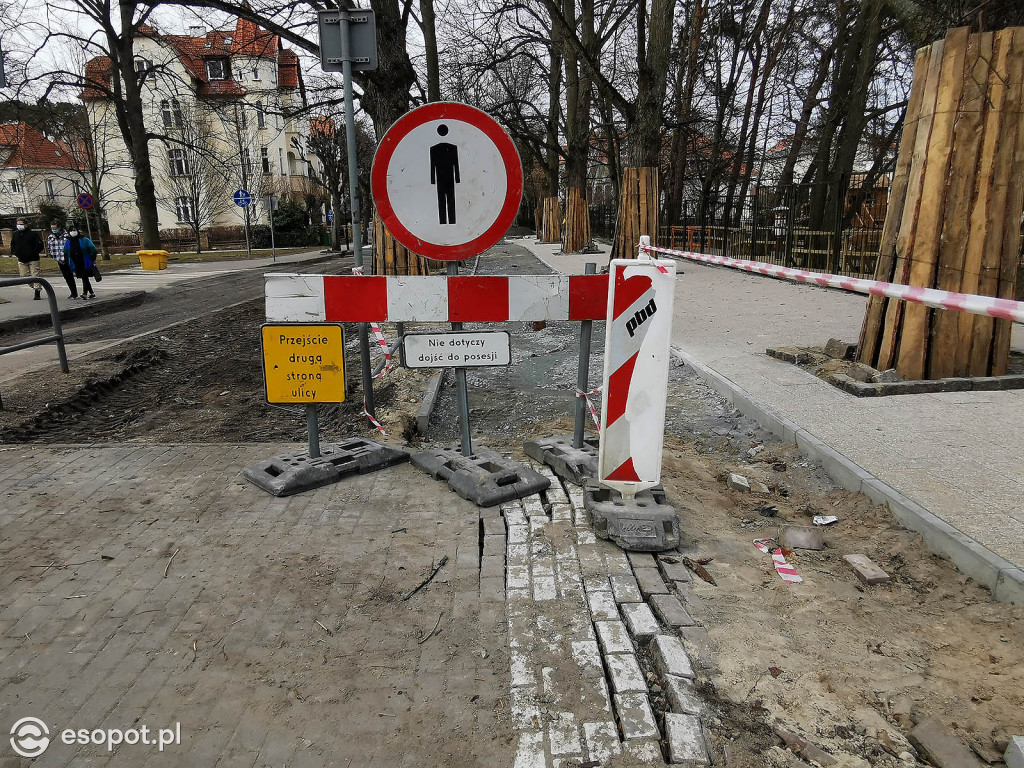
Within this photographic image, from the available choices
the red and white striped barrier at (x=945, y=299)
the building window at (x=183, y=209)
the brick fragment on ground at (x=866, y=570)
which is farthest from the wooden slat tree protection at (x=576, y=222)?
the building window at (x=183, y=209)

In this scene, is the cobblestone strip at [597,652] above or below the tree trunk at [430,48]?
below

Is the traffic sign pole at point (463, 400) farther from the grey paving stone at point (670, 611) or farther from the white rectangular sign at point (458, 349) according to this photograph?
the grey paving stone at point (670, 611)

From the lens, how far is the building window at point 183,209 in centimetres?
4469

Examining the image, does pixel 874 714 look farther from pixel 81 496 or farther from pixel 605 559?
pixel 81 496

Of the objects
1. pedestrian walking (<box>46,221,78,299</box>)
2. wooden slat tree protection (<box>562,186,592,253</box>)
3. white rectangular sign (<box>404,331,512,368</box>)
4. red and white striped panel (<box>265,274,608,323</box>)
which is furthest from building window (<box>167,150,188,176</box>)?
white rectangular sign (<box>404,331,512,368</box>)

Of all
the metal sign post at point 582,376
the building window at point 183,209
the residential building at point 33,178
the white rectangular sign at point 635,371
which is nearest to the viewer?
the white rectangular sign at point 635,371

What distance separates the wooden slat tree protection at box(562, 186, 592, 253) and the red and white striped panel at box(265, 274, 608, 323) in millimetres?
20449

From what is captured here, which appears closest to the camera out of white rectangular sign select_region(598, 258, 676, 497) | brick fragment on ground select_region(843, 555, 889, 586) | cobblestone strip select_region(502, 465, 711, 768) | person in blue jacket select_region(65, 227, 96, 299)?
cobblestone strip select_region(502, 465, 711, 768)

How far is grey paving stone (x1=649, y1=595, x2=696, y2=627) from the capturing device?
8.88 ft

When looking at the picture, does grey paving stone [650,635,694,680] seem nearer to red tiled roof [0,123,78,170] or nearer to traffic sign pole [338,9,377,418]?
traffic sign pole [338,9,377,418]

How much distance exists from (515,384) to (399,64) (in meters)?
5.54

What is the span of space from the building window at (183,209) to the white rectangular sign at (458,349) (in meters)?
46.1

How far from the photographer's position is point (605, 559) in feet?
10.6

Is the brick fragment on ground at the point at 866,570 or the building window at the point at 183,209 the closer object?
the brick fragment on ground at the point at 866,570
